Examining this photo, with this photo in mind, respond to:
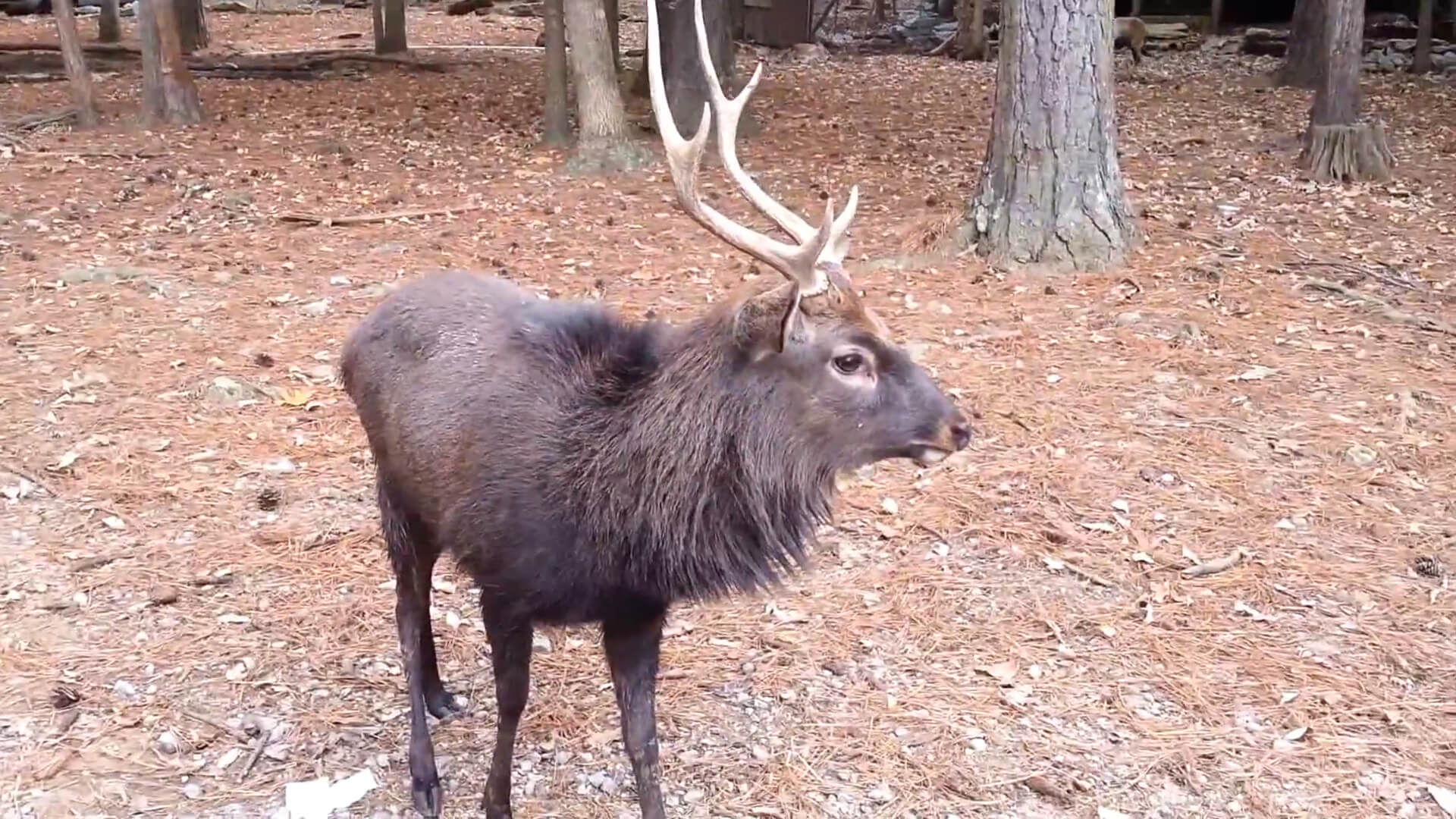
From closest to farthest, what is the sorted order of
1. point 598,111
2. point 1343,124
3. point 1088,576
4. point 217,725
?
point 217,725 → point 1088,576 → point 1343,124 → point 598,111

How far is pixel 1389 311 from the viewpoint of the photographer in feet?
22.7

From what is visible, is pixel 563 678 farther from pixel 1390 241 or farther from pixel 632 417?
pixel 1390 241

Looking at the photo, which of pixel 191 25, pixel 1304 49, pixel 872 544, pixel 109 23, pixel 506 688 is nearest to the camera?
pixel 506 688

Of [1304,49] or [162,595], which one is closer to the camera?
[162,595]

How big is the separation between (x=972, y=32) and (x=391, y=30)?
8.53 m

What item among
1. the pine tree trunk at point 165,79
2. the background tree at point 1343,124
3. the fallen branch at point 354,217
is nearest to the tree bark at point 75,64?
Result: the pine tree trunk at point 165,79

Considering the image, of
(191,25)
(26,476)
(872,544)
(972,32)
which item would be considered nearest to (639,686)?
(872,544)

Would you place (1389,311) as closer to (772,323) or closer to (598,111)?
(772,323)

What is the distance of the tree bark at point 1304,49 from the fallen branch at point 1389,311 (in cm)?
811

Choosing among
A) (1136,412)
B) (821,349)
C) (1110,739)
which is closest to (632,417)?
(821,349)

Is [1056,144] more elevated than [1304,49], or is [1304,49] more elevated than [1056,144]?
[1304,49]

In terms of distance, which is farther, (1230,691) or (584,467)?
(1230,691)

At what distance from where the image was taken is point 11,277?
7.74m

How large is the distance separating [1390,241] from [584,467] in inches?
277
